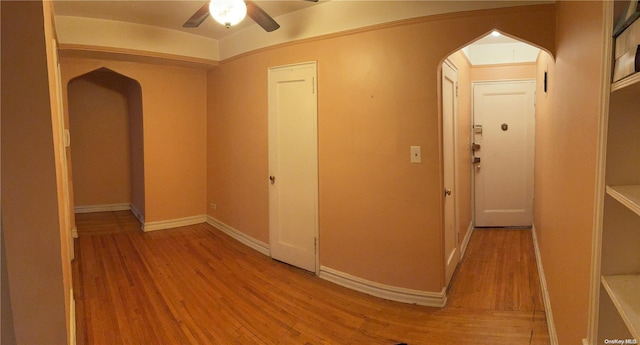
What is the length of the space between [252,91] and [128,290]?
2.30 m

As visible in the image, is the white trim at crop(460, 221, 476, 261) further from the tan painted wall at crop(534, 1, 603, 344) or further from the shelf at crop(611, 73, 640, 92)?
the shelf at crop(611, 73, 640, 92)

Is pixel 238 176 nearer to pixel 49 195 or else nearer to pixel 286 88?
pixel 286 88

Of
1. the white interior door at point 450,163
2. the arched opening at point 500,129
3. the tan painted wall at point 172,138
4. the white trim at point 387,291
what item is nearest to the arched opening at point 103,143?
the tan painted wall at point 172,138

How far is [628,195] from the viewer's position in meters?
1.01

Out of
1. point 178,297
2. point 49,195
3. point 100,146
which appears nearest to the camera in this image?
point 49,195

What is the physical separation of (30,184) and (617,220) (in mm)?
2109

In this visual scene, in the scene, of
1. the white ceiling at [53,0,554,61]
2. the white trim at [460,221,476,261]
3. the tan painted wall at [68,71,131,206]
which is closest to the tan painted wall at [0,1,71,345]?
the white ceiling at [53,0,554,61]

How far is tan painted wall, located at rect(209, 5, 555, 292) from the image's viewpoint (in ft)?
8.39

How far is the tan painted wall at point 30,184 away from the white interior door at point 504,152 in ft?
15.3

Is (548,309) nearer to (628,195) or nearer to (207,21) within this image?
(628,195)

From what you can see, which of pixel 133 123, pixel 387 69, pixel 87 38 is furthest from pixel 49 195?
pixel 133 123

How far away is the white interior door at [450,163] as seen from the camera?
2857 mm

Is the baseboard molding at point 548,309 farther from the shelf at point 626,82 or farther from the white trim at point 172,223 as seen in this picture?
the white trim at point 172,223

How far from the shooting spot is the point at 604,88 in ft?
3.77
